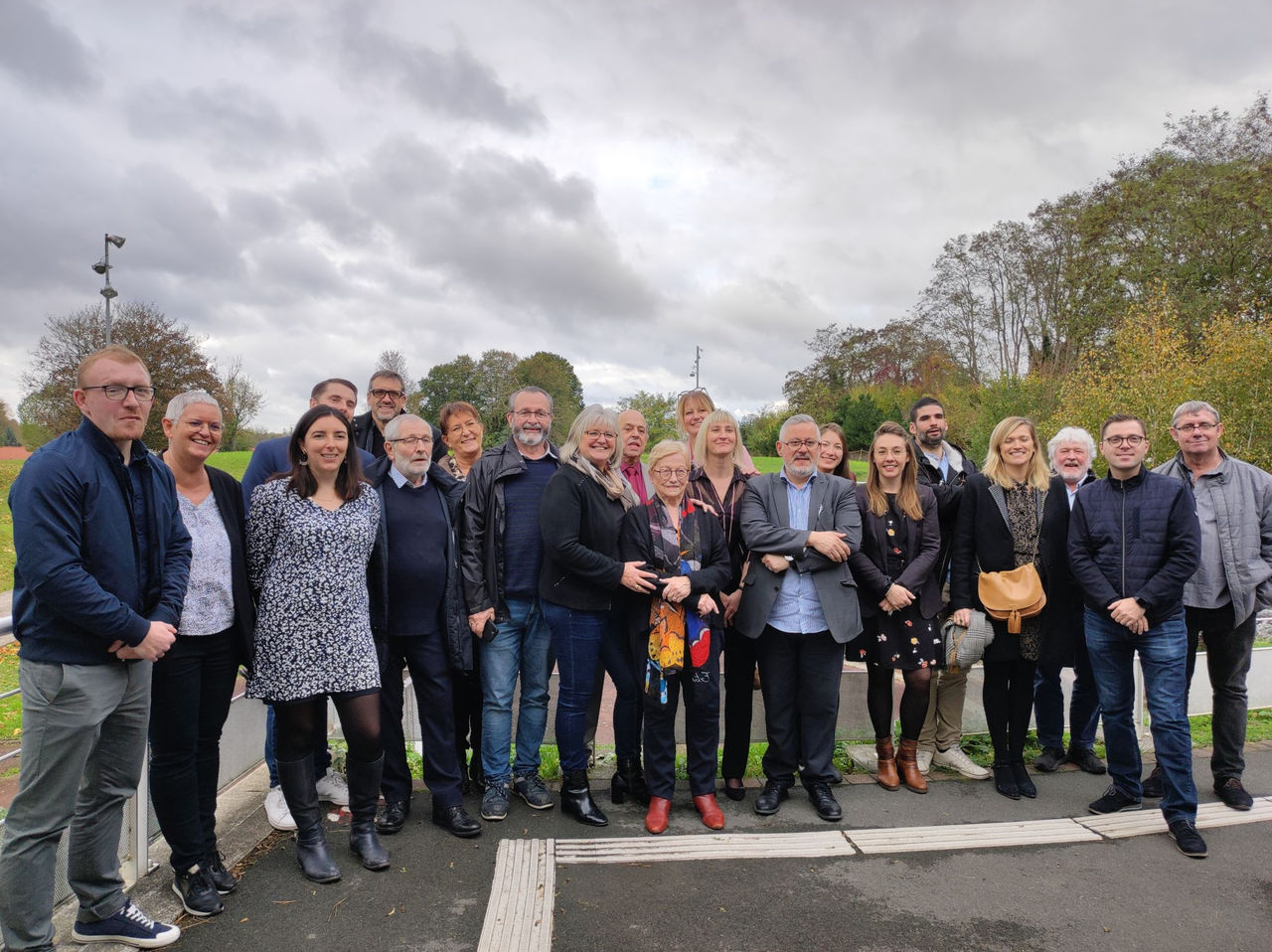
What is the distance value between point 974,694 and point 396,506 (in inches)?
166

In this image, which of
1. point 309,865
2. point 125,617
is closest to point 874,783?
point 309,865

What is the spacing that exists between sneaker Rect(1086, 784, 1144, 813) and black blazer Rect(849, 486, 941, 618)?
129 cm

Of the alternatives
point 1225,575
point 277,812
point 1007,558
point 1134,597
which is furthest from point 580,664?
point 1225,575

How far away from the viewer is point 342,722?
3.38m

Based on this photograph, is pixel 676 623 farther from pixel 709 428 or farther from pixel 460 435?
pixel 460 435

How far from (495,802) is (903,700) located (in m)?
2.38

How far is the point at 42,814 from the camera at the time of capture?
2.57 metres

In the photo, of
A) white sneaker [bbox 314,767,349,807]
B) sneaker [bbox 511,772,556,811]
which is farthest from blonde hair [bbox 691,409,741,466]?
white sneaker [bbox 314,767,349,807]

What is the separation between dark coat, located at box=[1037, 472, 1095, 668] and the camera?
444cm

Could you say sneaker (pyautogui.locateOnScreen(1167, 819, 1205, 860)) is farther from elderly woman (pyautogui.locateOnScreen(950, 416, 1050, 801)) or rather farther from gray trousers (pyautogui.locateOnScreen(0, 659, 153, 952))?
gray trousers (pyautogui.locateOnScreen(0, 659, 153, 952))

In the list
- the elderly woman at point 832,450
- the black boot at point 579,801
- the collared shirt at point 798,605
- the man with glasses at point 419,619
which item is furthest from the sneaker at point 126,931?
the elderly woman at point 832,450

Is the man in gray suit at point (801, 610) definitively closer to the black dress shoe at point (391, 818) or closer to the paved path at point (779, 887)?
the paved path at point (779, 887)

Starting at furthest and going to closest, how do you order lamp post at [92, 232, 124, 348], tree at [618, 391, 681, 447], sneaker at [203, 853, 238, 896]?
tree at [618, 391, 681, 447]
lamp post at [92, 232, 124, 348]
sneaker at [203, 853, 238, 896]

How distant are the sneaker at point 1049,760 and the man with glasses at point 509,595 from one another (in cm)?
306
